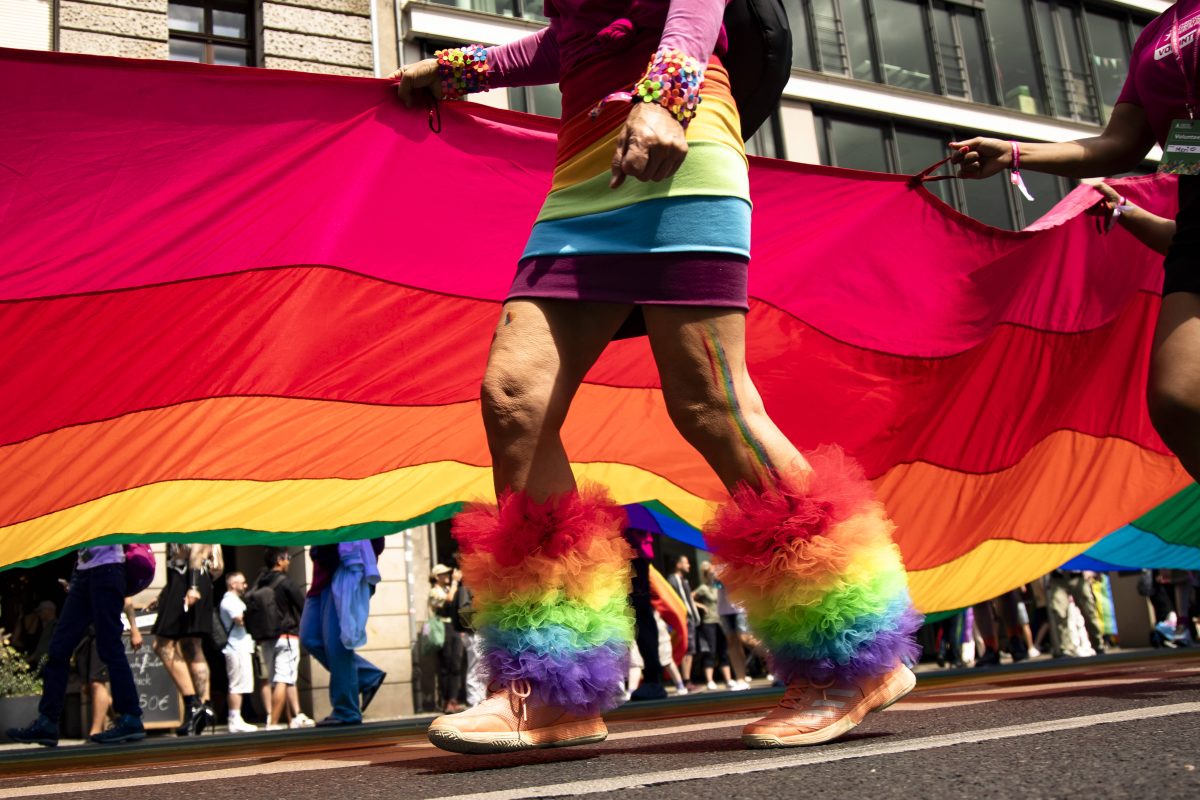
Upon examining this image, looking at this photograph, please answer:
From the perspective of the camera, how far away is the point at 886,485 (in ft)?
18.1

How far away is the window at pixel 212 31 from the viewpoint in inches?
590

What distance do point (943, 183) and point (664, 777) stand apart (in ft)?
67.6

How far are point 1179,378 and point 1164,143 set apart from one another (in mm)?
727

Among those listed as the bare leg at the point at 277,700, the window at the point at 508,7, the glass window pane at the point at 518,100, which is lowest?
the bare leg at the point at 277,700

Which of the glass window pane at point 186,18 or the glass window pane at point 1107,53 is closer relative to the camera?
the glass window pane at point 186,18

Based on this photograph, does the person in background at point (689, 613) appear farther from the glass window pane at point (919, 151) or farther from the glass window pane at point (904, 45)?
the glass window pane at point (904, 45)

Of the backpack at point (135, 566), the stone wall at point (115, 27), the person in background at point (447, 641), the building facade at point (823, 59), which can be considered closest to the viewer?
the backpack at point (135, 566)

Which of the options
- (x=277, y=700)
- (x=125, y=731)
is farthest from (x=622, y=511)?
(x=277, y=700)

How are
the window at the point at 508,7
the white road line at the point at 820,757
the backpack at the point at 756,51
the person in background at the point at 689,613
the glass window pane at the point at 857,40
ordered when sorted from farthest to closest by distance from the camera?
the glass window pane at the point at 857,40 < the window at the point at 508,7 < the person in background at the point at 689,613 < the backpack at the point at 756,51 < the white road line at the point at 820,757

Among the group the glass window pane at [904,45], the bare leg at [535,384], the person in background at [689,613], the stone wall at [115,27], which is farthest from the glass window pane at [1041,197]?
the bare leg at [535,384]

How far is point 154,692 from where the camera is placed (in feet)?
37.0

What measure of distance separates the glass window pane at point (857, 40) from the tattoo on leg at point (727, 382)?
19.0 m

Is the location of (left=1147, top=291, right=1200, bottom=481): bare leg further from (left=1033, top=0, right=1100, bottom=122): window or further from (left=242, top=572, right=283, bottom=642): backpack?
(left=1033, top=0, right=1100, bottom=122): window

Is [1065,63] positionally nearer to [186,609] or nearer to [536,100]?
[536,100]
